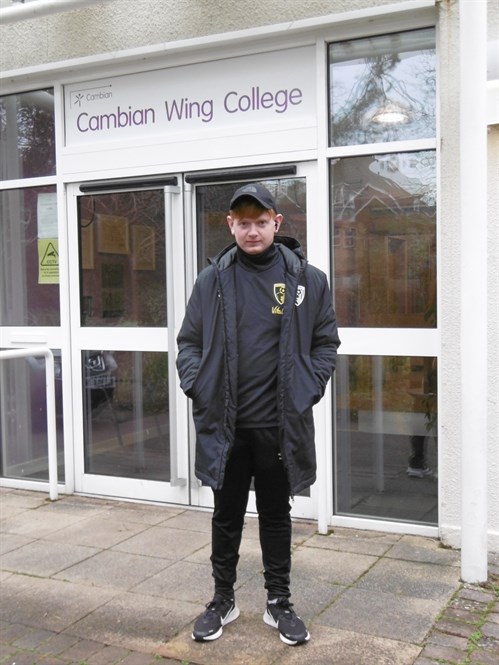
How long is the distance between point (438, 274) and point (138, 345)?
7.43 ft


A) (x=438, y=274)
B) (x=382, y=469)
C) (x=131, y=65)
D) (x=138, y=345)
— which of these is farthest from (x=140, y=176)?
(x=382, y=469)

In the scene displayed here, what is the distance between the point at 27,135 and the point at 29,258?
96 centimetres

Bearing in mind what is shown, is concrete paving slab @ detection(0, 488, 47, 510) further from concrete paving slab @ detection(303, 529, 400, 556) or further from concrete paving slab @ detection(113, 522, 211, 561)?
concrete paving slab @ detection(303, 529, 400, 556)

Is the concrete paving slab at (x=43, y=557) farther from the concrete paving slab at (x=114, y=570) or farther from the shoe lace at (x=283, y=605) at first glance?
the shoe lace at (x=283, y=605)

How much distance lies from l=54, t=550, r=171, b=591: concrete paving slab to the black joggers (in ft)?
2.79

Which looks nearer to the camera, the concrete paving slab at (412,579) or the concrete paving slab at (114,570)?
the concrete paving slab at (412,579)

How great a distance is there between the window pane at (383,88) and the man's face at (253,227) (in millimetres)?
1780

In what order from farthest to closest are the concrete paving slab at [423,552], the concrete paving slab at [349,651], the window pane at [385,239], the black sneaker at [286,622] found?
1. the window pane at [385,239]
2. the concrete paving slab at [423,552]
3. the black sneaker at [286,622]
4. the concrete paving slab at [349,651]

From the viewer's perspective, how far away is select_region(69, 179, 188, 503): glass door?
5663 millimetres

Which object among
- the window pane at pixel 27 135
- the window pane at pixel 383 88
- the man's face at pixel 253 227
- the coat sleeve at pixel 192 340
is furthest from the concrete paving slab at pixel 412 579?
the window pane at pixel 27 135

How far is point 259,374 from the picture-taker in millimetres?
3455

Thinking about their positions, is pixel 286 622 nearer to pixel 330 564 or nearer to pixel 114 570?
pixel 330 564

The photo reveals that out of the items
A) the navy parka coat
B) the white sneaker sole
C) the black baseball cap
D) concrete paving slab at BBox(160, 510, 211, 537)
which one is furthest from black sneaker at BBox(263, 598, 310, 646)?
the black baseball cap

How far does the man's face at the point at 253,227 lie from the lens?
136 inches
